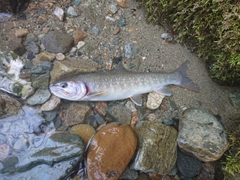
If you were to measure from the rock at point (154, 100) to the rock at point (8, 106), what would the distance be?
7.25 ft

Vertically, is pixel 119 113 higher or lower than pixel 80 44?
lower

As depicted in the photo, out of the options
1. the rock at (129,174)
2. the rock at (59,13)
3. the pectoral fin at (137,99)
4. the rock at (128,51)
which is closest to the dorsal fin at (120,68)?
the rock at (128,51)

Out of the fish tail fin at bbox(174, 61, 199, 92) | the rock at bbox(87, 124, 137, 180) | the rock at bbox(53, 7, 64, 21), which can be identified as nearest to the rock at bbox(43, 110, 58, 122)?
the rock at bbox(87, 124, 137, 180)

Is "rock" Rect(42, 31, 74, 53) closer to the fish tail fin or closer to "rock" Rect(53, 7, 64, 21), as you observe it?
"rock" Rect(53, 7, 64, 21)

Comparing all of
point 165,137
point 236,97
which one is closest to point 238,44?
point 236,97

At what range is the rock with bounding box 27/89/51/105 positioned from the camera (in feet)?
12.2

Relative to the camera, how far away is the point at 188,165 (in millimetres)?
3588

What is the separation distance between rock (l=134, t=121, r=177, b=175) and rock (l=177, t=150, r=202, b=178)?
5.0 inches

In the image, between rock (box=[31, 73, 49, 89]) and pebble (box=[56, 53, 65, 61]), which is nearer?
rock (box=[31, 73, 49, 89])

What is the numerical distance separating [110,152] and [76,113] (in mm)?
920

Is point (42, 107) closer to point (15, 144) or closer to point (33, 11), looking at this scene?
point (15, 144)

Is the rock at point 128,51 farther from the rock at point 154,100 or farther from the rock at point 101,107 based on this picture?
the rock at point 101,107

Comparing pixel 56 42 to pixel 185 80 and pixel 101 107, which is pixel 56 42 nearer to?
pixel 101 107

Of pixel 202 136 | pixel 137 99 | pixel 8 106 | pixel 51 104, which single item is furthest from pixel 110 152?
pixel 8 106
